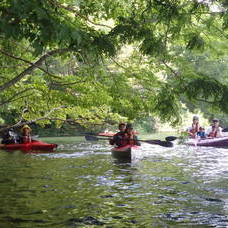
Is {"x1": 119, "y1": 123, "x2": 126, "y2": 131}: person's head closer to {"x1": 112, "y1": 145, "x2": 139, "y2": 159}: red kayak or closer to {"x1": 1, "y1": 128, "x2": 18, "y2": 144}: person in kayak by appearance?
{"x1": 112, "y1": 145, "x2": 139, "y2": 159}: red kayak

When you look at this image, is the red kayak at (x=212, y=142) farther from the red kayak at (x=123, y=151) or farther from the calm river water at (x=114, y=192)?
the red kayak at (x=123, y=151)

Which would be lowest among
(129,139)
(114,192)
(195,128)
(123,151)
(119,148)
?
(114,192)

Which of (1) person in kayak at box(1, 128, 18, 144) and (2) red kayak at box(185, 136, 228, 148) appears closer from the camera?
(1) person in kayak at box(1, 128, 18, 144)

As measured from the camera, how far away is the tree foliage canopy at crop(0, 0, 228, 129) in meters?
4.80

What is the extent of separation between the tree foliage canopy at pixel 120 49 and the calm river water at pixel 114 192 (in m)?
1.74

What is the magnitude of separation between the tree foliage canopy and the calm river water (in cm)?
174

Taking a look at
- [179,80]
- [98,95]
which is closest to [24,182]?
[98,95]

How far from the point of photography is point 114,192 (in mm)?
9594

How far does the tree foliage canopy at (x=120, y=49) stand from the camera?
4.80 m

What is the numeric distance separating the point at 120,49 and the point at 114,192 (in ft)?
13.0

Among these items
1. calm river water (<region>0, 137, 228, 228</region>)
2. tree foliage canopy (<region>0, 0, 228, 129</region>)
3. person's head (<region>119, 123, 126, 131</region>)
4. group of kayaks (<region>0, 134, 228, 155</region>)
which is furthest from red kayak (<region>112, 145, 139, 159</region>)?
tree foliage canopy (<region>0, 0, 228, 129</region>)

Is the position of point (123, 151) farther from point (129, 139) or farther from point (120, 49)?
point (120, 49)

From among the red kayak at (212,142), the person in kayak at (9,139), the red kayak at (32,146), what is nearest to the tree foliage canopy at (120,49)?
the red kayak at (32,146)

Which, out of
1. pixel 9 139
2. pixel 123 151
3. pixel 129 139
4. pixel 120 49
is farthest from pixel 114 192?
pixel 9 139
